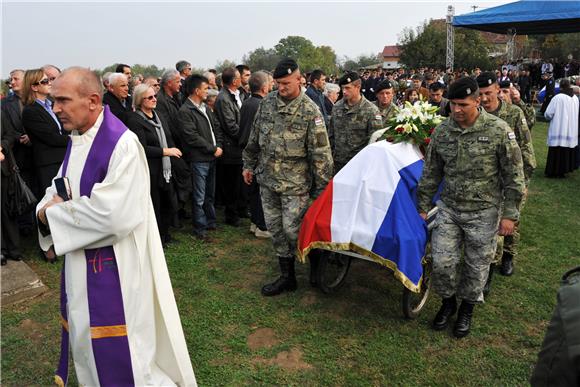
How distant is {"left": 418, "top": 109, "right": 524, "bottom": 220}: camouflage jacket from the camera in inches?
148

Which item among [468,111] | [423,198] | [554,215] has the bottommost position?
[554,215]

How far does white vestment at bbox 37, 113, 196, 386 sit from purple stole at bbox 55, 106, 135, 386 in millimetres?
32

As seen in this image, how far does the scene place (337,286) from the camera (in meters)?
4.81

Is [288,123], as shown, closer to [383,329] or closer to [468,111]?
[468,111]

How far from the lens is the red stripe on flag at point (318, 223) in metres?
4.11

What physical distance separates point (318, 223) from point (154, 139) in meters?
2.48

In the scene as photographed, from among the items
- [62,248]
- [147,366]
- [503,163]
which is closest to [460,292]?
[503,163]

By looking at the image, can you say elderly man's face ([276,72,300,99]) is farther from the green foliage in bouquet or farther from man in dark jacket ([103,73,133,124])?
man in dark jacket ([103,73,133,124])

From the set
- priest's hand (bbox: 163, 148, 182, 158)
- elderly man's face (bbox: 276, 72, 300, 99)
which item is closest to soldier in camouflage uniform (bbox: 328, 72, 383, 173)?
elderly man's face (bbox: 276, 72, 300, 99)

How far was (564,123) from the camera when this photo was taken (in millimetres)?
9867

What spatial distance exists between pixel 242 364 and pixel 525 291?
3.00 metres

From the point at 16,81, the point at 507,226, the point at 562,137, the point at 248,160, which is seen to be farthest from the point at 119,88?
the point at 562,137

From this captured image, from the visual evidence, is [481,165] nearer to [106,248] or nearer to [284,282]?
[284,282]

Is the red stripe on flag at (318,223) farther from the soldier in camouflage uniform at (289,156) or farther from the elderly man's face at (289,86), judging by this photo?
the elderly man's face at (289,86)
